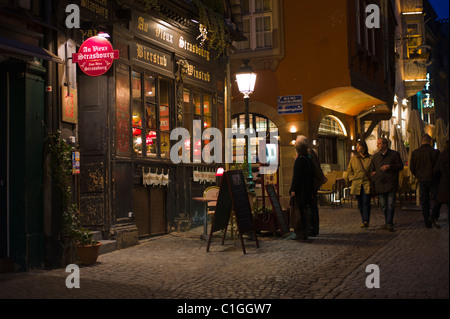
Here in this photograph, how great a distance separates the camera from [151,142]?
12773 millimetres

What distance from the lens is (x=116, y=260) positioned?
9445mm

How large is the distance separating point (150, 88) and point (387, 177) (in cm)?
526

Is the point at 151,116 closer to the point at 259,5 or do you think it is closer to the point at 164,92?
the point at 164,92

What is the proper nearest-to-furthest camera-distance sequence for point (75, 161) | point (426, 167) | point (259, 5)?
point (75, 161) < point (426, 167) < point (259, 5)

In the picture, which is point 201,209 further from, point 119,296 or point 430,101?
point 430,101

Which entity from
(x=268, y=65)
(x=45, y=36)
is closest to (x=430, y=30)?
(x=268, y=65)

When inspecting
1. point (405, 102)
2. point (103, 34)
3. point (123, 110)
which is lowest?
point (123, 110)

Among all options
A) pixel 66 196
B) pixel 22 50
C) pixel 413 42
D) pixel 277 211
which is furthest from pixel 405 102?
pixel 22 50

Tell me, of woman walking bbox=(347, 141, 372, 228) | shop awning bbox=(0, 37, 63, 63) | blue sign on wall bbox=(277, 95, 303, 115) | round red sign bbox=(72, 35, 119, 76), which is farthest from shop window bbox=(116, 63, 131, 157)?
blue sign on wall bbox=(277, 95, 303, 115)

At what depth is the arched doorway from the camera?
25250 millimetres

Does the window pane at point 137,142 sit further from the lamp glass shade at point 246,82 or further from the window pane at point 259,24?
the window pane at point 259,24

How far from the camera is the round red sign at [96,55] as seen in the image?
31.7 ft

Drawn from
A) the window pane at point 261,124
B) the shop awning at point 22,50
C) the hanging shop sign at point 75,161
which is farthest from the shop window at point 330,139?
the shop awning at point 22,50

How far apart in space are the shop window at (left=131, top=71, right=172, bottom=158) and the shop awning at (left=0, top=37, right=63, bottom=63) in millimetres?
3406
